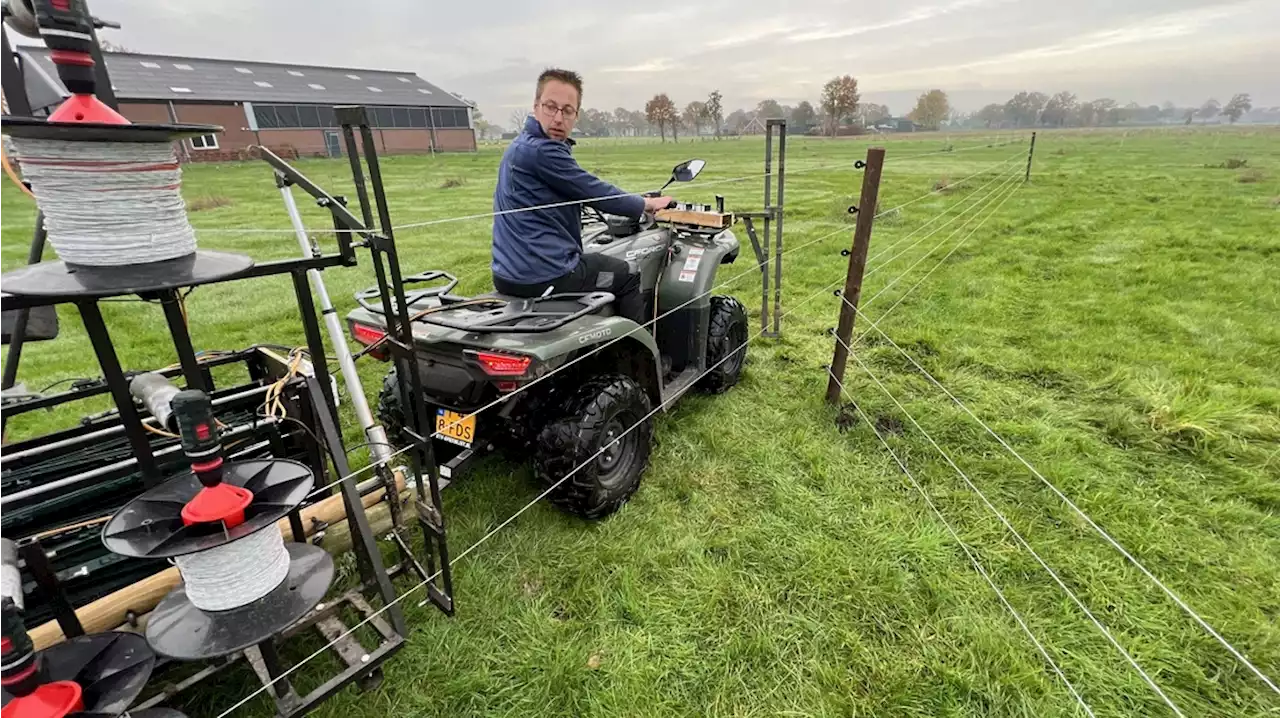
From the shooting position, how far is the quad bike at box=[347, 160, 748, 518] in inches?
96.6

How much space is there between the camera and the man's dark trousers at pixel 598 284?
303 cm

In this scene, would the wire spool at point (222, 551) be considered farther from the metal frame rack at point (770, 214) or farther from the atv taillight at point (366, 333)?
the metal frame rack at point (770, 214)

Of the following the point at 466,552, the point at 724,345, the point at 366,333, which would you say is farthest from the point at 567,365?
the point at 724,345

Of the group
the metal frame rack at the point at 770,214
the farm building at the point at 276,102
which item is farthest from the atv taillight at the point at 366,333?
the farm building at the point at 276,102

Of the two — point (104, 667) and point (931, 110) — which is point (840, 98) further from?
point (104, 667)

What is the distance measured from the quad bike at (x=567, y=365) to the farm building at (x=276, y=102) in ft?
86.4

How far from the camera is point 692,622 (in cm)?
230

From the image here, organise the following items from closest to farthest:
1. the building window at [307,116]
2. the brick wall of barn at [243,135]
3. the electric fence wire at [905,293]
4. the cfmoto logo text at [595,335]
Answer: the cfmoto logo text at [595,335], the electric fence wire at [905,293], the brick wall of barn at [243,135], the building window at [307,116]

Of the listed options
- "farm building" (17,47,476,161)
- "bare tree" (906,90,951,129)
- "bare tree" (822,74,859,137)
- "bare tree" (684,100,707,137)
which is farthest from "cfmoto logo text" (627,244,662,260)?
"bare tree" (906,90,951,129)

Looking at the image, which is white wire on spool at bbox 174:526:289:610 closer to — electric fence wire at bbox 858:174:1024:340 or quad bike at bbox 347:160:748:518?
quad bike at bbox 347:160:748:518

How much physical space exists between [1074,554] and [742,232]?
28.8 ft

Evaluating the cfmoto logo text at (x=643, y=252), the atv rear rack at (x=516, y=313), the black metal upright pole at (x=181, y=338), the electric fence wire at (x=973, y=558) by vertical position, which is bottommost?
the electric fence wire at (x=973, y=558)

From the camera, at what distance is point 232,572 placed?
1.54m

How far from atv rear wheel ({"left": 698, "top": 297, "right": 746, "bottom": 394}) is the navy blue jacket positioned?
132 centimetres
